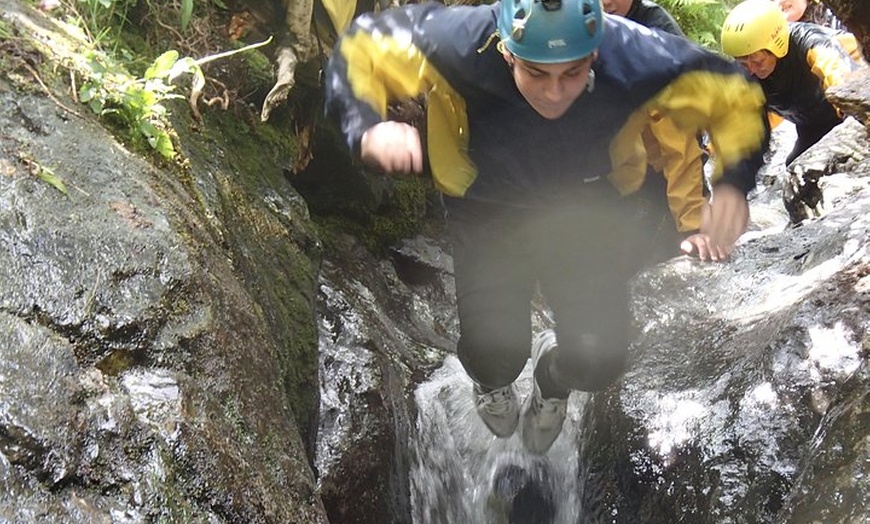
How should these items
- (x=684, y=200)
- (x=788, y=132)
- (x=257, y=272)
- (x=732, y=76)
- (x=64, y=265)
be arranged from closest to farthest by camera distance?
1. (x=64, y=265)
2. (x=732, y=76)
3. (x=257, y=272)
4. (x=684, y=200)
5. (x=788, y=132)

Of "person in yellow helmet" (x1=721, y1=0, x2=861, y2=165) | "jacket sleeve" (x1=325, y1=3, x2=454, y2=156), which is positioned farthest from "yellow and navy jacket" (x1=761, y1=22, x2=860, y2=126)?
A: "jacket sleeve" (x1=325, y1=3, x2=454, y2=156)

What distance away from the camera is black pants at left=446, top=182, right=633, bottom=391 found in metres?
3.48

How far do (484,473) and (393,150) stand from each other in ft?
7.84

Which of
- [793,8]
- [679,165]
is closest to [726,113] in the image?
[679,165]

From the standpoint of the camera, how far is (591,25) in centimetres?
274

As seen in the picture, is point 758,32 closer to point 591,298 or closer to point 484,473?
point 591,298

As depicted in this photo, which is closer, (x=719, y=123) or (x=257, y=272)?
(x=719, y=123)

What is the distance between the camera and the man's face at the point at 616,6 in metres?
5.09

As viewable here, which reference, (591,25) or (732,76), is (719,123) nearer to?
(732,76)

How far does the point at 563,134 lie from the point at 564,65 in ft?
1.27

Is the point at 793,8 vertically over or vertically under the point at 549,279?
under

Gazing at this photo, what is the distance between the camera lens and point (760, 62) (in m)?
6.37

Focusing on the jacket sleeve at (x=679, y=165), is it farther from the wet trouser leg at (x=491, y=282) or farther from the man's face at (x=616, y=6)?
the man's face at (x=616, y=6)

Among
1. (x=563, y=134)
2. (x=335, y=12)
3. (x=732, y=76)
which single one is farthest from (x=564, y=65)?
(x=335, y=12)
